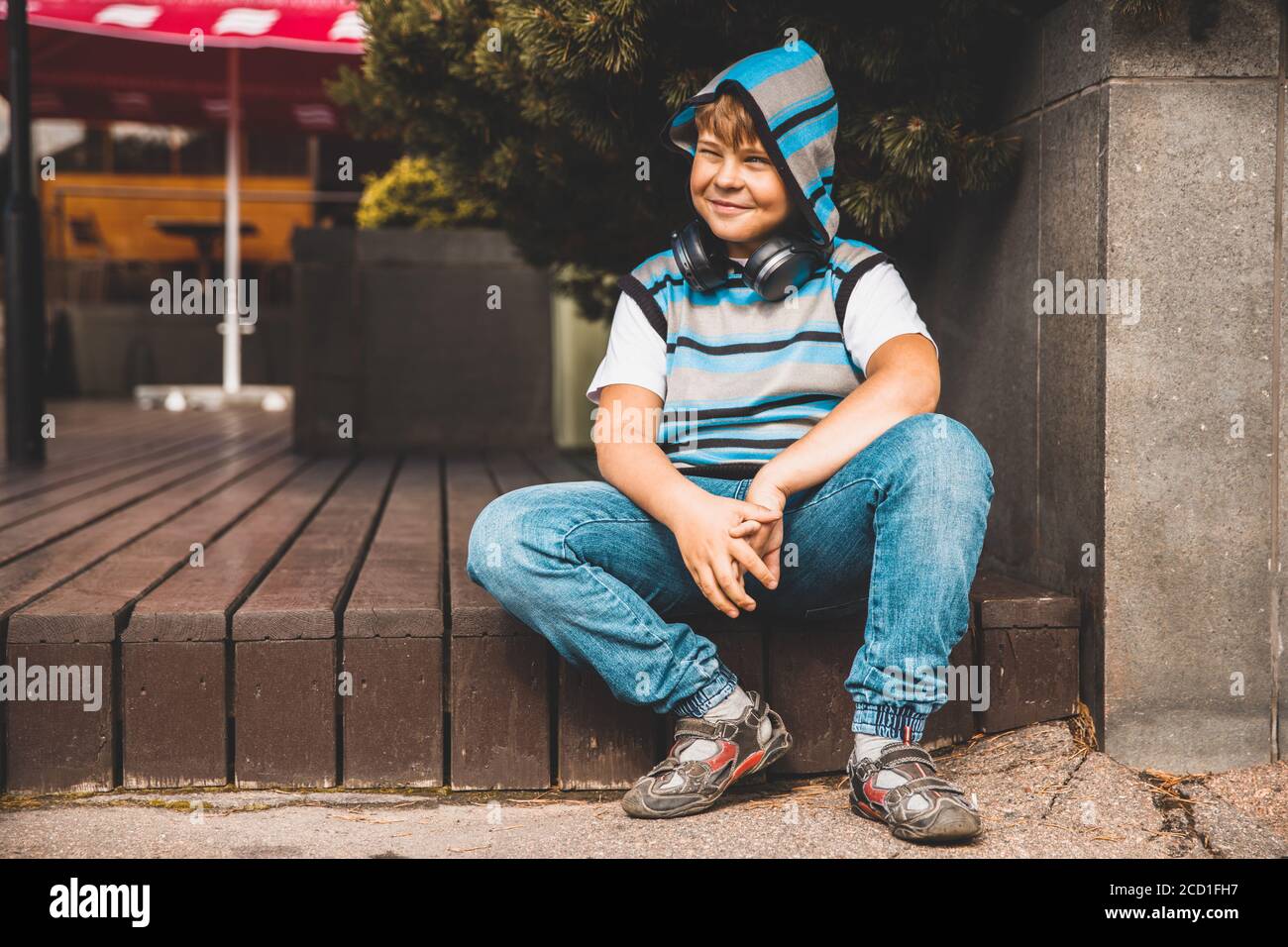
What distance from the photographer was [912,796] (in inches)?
70.6

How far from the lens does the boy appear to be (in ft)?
6.00

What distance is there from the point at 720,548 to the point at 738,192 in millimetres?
623

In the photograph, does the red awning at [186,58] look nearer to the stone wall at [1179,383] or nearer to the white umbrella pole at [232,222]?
the white umbrella pole at [232,222]

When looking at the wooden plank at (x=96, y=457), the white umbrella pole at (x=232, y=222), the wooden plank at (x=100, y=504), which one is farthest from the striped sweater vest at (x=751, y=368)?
the white umbrella pole at (x=232, y=222)

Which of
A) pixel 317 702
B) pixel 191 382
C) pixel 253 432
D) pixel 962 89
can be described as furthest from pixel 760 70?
pixel 191 382

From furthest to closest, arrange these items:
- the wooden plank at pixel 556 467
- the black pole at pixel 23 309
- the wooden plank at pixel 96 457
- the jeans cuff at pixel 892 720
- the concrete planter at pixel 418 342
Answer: the concrete planter at pixel 418 342
the black pole at pixel 23 309
the wooden plank at pixel 556 467
the wooden plank at pixel 96 457
the jeans cuff at pixel 892 720

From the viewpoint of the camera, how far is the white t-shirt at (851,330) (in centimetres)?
201

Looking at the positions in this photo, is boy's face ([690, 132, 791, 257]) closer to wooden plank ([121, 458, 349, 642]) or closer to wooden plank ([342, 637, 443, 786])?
wooden plank ([342, 637, 443, 786])

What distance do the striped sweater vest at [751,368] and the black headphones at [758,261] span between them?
0.09ft

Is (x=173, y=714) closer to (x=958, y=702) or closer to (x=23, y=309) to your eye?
(x=958, y=702)

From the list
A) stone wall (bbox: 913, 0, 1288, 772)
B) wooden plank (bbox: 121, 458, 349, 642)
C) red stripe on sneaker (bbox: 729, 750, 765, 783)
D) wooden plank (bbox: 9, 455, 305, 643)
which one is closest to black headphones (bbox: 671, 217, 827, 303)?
stone wall (bbox: 913, 0, 1288, 772)

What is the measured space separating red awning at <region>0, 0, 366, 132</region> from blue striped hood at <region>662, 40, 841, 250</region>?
532 centimetres

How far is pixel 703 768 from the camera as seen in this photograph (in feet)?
6.29

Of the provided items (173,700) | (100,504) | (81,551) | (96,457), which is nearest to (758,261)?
(173,700)
